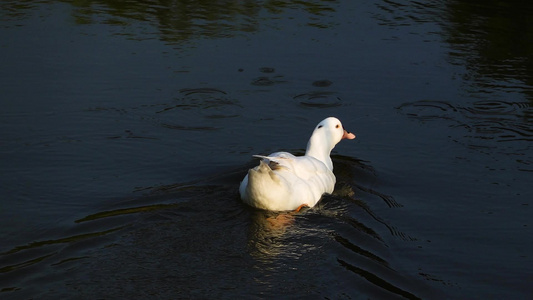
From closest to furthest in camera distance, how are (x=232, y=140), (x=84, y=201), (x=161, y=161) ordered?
(x=84, y=201) → (x=161, y=161) → (x=232, y=140)

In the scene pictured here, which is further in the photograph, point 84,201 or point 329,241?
point 84,201

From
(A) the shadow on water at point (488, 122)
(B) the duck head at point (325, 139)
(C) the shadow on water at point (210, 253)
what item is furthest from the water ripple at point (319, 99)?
(C) the shadow on water at point (210, 253)

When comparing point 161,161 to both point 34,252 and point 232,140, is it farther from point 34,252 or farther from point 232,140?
point 34,252

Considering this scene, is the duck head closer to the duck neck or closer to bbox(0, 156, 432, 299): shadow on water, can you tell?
the duck neck

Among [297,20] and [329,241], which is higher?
[297,20]

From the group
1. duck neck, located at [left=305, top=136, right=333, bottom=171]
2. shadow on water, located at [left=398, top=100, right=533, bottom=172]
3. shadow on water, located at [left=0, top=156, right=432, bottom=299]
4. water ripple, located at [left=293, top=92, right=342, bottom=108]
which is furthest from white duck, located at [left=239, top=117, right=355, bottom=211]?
shadow on water, located at [left=398, top=100, right=533, bottom=172]

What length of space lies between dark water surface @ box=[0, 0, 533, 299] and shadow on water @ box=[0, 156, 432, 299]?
0.07 feet

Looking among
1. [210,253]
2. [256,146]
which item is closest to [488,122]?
[256,146]

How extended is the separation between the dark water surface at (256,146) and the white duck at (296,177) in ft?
0.55

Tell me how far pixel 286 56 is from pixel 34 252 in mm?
6686

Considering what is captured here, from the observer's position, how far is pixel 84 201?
834cm

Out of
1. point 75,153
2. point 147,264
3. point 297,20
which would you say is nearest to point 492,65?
point 297,20

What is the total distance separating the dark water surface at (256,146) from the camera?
7.11 meters

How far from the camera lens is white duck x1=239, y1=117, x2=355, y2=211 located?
838 centimetres
